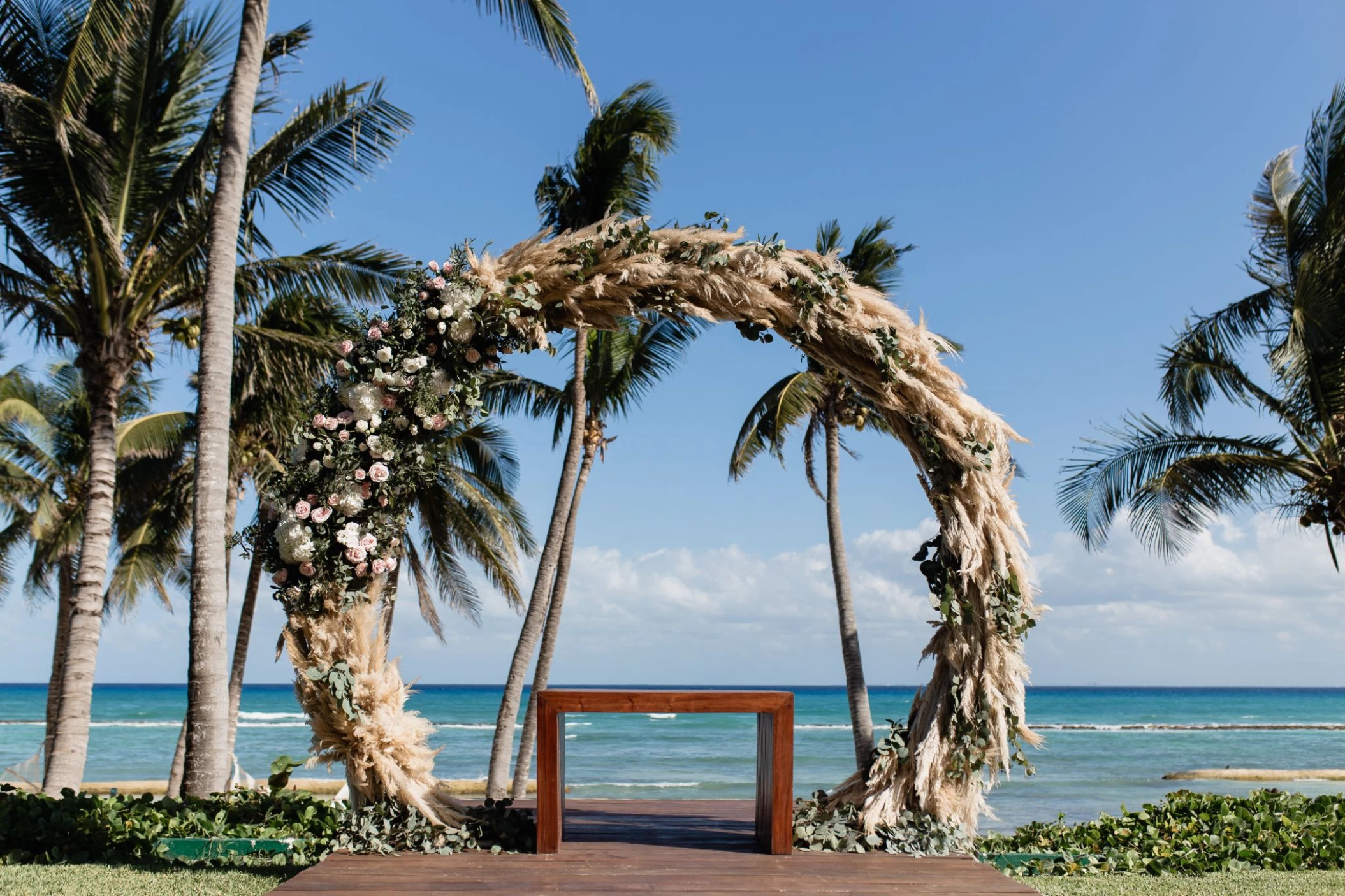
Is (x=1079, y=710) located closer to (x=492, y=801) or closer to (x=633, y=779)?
(x=633, y=779)

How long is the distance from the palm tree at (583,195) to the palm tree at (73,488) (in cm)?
517

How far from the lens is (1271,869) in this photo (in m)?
5.88

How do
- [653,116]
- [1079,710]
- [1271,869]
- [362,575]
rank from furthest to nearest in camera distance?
[1079,710], [653,116], [1271,869], [362,575]

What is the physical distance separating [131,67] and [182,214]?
112cm

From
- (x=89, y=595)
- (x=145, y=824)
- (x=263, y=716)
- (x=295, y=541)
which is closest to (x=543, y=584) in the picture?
(x=89, y=595)

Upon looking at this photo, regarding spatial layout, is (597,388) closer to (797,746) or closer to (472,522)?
(472,522)

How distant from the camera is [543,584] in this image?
10516 millimetres

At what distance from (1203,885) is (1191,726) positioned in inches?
1554

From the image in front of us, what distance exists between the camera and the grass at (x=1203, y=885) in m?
5.12

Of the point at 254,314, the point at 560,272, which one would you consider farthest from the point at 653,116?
the point at 560,272

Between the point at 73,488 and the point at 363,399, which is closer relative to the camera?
the point at 363,399

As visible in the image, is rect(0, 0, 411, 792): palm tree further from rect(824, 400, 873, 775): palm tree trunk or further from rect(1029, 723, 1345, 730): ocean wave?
rect(1029, 723, 1345, 730): ocean wave

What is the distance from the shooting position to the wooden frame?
4.13 meters

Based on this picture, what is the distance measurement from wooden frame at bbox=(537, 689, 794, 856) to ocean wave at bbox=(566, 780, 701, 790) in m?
16.3
